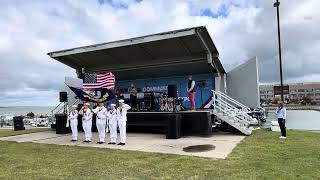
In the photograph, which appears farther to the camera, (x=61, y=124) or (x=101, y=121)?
(x=61, y=124)

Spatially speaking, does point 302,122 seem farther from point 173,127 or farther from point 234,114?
point 173,127

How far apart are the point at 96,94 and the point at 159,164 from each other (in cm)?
717

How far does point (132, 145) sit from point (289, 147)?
5.28 meters

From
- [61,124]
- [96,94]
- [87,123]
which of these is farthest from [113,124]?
[61,124]

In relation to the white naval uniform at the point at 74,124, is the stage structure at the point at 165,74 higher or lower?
higher

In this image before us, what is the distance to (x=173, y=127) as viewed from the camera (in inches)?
589

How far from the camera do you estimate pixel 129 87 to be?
2531 cm

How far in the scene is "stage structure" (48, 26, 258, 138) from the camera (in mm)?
16078

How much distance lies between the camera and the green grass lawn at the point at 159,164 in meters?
7.98

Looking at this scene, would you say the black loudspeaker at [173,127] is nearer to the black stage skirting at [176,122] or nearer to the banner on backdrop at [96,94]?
the black stage skirting at [176,122]

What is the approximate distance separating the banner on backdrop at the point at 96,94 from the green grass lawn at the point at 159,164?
3.49 m

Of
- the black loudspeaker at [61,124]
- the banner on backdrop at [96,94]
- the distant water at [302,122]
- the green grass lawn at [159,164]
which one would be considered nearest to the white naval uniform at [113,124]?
the green grass lawn at [159,164]

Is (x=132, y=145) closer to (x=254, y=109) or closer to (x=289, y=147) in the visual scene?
(x=289, y=147)

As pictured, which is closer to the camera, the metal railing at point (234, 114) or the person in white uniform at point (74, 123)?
the person in white uniform at point (74, 123)
